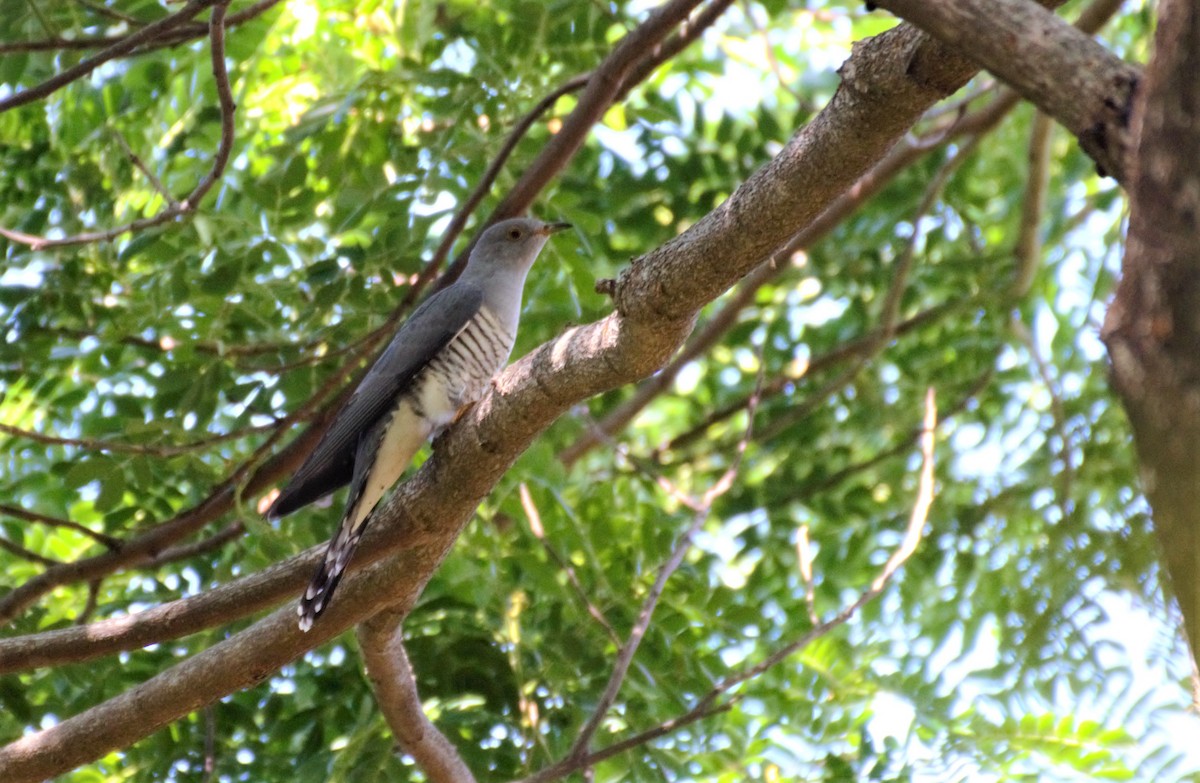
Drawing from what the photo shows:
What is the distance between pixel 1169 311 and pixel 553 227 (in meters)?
3.82

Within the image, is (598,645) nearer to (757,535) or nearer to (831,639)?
(831,639)

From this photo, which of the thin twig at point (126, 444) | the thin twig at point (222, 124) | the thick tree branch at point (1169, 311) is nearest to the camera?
the thick tree branch at point (1169, 311)

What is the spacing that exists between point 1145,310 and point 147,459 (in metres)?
3.56

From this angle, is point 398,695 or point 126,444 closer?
point 398,695

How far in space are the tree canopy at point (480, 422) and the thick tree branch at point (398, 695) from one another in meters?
0.01

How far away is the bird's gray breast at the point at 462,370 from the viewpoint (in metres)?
4.12

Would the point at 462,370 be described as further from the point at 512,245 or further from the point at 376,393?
the point at 512,245

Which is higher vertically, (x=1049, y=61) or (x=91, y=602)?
(x=91, y=602)

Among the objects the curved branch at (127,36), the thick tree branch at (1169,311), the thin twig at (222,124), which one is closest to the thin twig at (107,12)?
the curved branch at (127,36)

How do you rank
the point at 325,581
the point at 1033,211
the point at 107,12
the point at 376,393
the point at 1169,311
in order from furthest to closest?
the point at 1033,211 < the point at 376,393 < the point at 107,12 < the point at 325,581 < the point at 1169,311

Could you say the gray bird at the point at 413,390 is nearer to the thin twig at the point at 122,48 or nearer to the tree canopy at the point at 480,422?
the tree canopy at the point at 480,422

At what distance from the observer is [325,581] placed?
309 cm

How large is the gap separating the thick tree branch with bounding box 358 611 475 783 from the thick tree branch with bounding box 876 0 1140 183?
87.7 inches

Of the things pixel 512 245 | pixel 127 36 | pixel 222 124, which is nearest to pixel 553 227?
pixel 512 245
